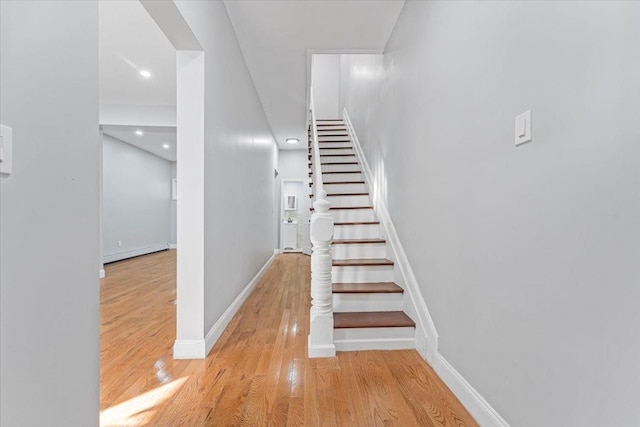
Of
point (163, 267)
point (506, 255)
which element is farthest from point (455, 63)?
point (163, 267)

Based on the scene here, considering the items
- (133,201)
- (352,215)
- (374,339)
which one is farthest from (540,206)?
(133,201)

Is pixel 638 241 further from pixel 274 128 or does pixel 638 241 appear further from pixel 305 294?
pixel 274 128

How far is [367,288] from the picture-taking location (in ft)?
8.25

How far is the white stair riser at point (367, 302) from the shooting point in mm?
2453

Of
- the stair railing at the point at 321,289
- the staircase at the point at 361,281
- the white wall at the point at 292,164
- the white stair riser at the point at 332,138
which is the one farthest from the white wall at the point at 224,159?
the white wall at the point at 292,164

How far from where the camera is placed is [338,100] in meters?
7.68

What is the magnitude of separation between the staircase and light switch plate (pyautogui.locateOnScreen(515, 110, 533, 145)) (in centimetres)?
149

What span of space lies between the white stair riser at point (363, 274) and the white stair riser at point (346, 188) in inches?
61.7

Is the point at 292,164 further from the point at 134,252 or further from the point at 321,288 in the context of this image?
the point at 321,288

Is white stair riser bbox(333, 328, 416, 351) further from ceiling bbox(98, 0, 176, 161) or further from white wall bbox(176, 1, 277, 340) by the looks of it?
ceiling bbox(98, 0, 176, 161)

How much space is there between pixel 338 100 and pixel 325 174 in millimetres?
3959

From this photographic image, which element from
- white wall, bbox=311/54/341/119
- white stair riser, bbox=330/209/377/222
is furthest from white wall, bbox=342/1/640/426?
white wall, bbox=311/54/341/119

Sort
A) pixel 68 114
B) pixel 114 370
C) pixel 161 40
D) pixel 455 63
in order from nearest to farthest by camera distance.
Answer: pixel 68 114
pixel 455 63
pixel 114 370
pixel 161 40

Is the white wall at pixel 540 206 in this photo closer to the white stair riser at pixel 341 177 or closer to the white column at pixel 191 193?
the white column at pixel 191 193
